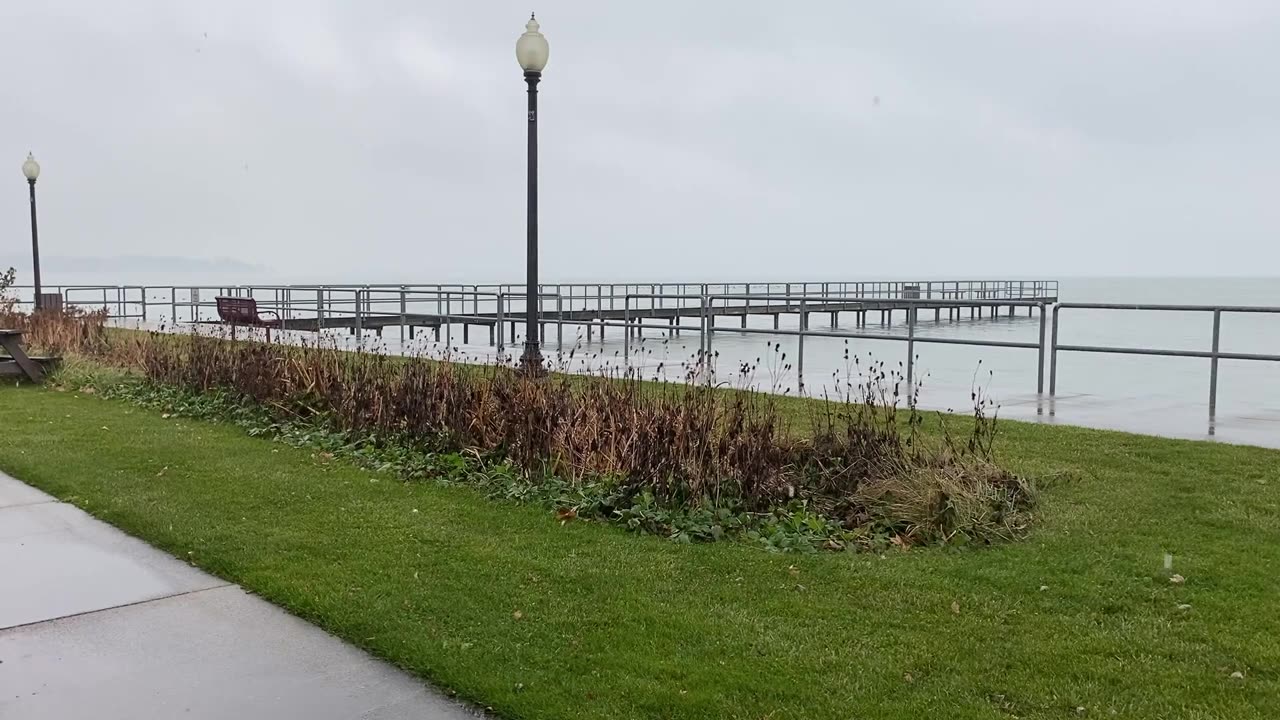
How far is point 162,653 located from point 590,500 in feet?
8.59

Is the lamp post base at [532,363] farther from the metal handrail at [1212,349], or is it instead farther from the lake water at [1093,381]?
the metal handrail at [1212,349]

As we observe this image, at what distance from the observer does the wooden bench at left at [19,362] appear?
1234 cm

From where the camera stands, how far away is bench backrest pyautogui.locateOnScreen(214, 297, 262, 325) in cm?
2067

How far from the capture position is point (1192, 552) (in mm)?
5273

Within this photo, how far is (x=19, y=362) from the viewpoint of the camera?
41.2ft

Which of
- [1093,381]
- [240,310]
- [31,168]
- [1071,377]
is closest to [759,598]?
[1093,381]

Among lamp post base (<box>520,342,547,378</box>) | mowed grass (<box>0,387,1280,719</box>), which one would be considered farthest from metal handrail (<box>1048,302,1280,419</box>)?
lamp post base (<box>520,342,547,378</box>)

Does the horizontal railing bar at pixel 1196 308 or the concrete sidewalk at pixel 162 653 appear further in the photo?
the horizontal railing bar at pixel 1196 308

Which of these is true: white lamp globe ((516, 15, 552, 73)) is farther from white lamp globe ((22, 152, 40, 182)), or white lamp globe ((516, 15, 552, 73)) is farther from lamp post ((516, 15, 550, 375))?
white lamp globe ((22, 152, 40, 182))

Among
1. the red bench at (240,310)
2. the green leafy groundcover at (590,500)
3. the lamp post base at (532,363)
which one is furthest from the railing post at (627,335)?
the red bench at (240,310)

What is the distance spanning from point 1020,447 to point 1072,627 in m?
3.87

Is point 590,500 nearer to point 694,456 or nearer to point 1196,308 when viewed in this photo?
point 694,456

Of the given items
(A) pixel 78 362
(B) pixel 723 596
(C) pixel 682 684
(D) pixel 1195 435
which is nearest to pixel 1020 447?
(D) pixel 1195 435

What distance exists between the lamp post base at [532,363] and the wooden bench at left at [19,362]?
237 inches
